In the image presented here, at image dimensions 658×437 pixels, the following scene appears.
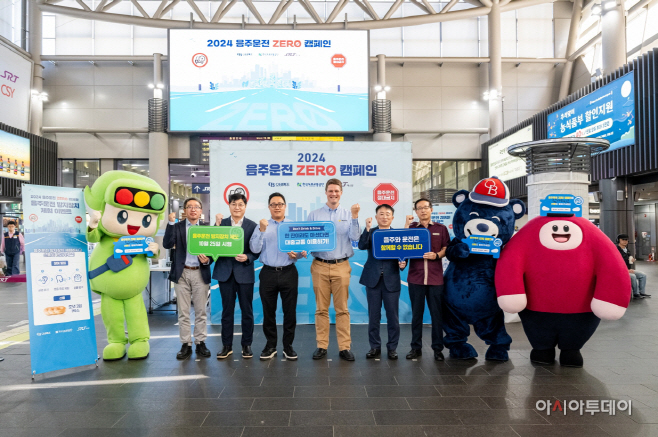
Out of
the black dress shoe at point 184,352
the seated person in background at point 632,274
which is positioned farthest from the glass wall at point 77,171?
the seated person in background at point 632,274

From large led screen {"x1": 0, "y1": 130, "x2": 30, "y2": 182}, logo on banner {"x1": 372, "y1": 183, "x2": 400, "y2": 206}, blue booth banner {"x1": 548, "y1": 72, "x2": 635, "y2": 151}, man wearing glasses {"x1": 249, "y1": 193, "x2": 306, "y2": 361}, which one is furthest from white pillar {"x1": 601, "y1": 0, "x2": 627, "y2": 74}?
large led screen {"x1": 0, "y1": 130, "x2": 30, "y2": 182}

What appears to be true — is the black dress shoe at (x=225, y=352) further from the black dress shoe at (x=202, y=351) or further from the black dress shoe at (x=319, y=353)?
the black dress shoe at (x=319, y=353)

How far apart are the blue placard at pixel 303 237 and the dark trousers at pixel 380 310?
0.60 metres

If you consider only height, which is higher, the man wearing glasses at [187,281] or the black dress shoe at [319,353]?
the man wearing glasses at [187,281]

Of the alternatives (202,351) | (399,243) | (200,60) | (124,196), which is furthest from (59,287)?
(200,60)

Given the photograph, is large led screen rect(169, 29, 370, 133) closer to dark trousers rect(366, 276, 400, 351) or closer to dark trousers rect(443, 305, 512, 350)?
dark trousers rect(366, 276, 400, 351)

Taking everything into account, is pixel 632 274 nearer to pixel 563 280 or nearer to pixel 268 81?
pixel 563 280

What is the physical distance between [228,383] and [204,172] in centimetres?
1053

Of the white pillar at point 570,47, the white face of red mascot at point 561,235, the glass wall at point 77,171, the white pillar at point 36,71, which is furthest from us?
the white pillar at point 570,47

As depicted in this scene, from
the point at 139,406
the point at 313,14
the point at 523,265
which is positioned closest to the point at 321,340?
the point at 139,406

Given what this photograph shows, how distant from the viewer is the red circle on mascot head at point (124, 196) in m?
3.76

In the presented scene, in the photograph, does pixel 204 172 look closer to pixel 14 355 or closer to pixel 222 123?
pixel 222 123

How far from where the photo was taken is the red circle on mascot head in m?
3.76

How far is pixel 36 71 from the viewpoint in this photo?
12.7m
